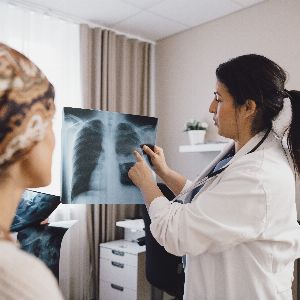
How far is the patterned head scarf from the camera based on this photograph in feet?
1.36

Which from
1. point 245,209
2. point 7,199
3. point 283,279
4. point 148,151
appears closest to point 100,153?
point 148,151

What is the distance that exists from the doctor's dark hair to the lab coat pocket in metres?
0.30

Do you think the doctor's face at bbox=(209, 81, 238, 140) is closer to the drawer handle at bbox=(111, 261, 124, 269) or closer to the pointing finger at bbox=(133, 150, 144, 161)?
the pointing finger at bbox=(133, 150, 144, 161)

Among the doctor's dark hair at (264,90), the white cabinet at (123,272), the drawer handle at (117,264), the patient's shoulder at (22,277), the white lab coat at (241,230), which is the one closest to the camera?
the patient's shoulder at (22,277)

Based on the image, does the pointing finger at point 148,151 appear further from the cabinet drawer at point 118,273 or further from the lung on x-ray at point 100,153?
the cabinet drawer at point 118,273

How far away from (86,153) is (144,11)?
1.96 metres

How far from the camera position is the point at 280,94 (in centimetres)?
109

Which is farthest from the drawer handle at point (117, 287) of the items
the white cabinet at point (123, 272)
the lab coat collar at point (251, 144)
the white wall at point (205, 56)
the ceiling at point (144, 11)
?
the ceiling at point (144, 11)

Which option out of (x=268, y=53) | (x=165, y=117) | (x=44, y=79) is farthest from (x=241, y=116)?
(x=165, y=117)

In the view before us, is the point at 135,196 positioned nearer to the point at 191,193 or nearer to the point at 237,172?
the point at 191,193

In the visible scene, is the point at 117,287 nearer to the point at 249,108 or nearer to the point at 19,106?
the point at 249,108

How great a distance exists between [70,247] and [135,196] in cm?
170

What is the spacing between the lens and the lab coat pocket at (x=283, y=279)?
1.04m

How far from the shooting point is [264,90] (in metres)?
1.07
